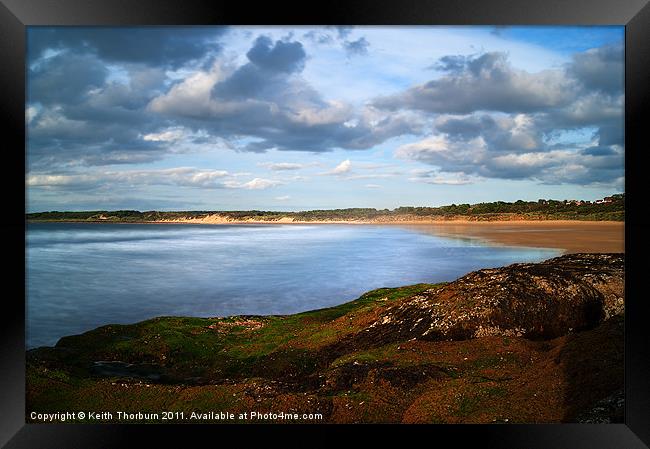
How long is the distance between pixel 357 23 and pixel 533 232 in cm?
514

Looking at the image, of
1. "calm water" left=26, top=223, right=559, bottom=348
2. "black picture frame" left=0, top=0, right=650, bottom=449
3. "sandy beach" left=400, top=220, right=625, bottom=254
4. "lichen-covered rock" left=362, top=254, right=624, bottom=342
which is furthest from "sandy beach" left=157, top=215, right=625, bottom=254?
"black picture frame" left=0, top=0, right=650, bottom=449

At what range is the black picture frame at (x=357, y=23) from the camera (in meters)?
5.06

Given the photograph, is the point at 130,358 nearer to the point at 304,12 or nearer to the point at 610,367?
the point at 304,12

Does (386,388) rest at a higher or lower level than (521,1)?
lower

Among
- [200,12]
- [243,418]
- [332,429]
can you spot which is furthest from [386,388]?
[200,12]

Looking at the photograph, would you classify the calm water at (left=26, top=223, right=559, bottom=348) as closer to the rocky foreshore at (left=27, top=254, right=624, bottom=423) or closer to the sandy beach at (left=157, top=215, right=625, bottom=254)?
the sandy beach at (left=157, top=215, right=625, bottom=254)

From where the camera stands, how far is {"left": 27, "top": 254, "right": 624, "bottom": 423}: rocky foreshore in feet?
18.7

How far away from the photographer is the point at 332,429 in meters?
5.39

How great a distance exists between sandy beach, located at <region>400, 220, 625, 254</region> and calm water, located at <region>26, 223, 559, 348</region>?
0.22 m

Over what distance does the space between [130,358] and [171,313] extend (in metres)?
0.96

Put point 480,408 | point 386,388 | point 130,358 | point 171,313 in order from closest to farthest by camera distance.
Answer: point 480,408 < point 386,388 < point 130,358 < point 171,313

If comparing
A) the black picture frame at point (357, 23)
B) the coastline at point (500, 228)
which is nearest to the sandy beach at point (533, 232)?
the coastline at point (500, 228)

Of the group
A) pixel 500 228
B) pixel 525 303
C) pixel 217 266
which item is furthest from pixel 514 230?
pixel 217 266

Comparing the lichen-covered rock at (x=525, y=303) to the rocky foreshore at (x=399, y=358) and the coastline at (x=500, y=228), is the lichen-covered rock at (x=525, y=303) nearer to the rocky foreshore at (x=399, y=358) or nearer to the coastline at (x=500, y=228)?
the rocky foreshore at (x=399, y=358)
